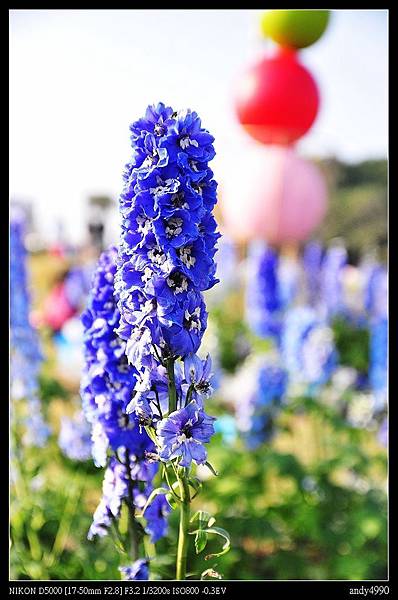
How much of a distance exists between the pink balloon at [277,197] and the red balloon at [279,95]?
446 millimetres

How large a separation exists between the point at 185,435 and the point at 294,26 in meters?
3.17

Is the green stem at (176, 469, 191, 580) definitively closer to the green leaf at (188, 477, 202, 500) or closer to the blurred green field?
the green leaf at (188, 477, 202, 500)

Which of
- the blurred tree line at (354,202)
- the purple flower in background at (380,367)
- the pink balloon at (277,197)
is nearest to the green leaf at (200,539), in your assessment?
the purple flower in background at (380,367)

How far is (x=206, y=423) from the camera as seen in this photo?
1508 mm

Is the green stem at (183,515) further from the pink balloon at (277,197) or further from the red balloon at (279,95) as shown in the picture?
the pink balloon at (277,197)

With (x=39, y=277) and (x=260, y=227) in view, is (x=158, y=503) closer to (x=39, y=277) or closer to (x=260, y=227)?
(x=260, y=227)

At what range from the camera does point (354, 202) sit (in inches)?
520

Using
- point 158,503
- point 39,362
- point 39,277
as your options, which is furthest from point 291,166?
point 39,277

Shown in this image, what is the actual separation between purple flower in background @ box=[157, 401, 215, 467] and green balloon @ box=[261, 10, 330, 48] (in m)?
2.82

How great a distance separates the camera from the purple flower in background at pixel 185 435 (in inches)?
58.6

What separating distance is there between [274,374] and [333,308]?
108 inches

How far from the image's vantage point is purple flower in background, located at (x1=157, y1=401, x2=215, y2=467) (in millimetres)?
1487

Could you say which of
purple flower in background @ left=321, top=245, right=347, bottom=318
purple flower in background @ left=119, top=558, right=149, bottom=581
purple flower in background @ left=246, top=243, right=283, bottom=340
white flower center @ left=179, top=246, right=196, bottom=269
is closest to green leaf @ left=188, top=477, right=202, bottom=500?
purple flower in background @ left=119, top=558, right=149, bottom=581

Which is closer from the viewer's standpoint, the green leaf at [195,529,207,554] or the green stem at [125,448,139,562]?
the green leaf at [195,529,207,554]
